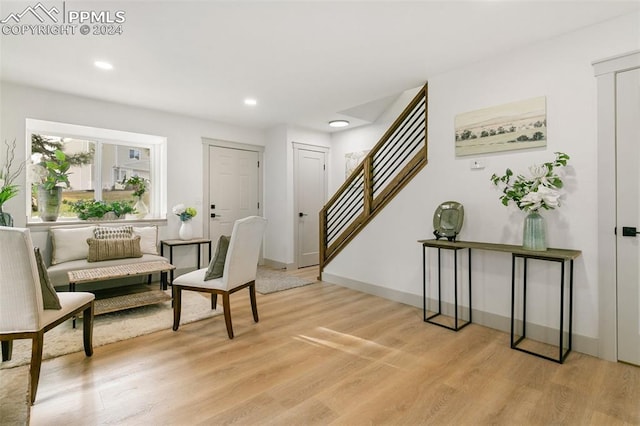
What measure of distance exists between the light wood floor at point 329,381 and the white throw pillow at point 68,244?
6.06ft

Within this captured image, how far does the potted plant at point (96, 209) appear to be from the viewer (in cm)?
418

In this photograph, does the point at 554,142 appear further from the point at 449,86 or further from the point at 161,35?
the point at 161,35

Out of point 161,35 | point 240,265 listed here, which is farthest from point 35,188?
point 240,265

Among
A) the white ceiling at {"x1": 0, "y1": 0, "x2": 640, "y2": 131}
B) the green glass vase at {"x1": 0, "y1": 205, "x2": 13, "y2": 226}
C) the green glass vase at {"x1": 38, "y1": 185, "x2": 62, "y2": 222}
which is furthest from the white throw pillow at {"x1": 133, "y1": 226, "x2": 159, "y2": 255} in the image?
the white ceiling at {"x1": 0, "y1": 0, "x2": 640, "y2": 131}

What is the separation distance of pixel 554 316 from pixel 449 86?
2.32m

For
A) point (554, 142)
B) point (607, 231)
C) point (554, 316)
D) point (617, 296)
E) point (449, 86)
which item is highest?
point (449, 86)

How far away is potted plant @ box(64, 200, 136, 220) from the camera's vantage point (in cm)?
418

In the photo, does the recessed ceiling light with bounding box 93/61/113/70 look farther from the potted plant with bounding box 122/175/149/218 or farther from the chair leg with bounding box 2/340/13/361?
the chair leg with bounding box 2/340/13/361

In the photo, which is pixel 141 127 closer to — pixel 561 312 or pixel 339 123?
pixel 339 123

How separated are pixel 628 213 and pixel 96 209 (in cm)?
558

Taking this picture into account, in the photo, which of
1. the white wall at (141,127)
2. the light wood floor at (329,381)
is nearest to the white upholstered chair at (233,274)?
the light wood floor at (329,381)

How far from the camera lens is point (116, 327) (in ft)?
9.36

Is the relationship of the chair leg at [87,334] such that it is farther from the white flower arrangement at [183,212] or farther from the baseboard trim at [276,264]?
the baseboard trim at [276,264]

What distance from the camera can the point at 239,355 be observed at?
7.75 feet
